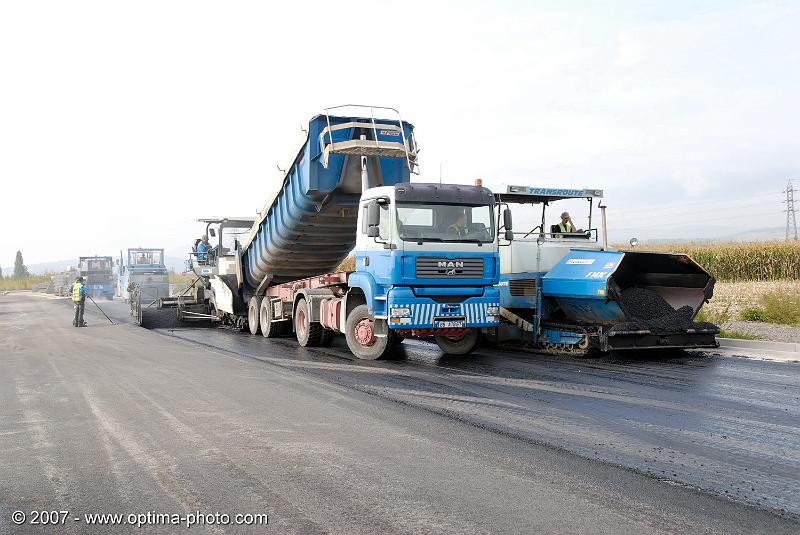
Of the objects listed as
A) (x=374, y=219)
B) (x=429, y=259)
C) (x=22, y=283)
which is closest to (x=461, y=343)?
(x=429, y=259)

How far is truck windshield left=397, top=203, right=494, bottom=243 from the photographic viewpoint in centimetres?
1079

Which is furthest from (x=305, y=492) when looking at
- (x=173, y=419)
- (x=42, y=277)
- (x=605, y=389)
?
(x=42, y=277)

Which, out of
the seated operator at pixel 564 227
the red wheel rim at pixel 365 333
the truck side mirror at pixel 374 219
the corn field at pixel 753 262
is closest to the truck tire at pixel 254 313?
the red wheel rim at pixel 365 333

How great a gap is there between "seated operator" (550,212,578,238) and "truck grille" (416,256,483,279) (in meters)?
2.73

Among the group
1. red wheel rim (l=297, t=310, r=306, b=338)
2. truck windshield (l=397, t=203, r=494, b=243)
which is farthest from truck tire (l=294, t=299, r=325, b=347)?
truck windshield (l=397, t=203, r=494, b=243)

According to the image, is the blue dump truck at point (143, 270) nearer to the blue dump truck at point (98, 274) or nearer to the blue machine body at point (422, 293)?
the blue dump truck at point (98, 274)

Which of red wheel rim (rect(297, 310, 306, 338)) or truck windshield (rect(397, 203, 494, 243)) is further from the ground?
truck windshield (rect(397, 203, 494, 243))

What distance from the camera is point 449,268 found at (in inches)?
428

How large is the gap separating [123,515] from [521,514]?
2368 millimetres

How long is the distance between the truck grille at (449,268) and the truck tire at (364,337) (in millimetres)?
1242

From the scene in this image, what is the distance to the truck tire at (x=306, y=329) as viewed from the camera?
13.5m

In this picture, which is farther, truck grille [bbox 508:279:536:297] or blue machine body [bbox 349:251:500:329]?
truck grille [bbox 508:279:536:297]

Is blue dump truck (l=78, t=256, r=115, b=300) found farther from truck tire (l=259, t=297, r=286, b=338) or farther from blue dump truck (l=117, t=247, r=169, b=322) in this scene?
truck tire (l=259, t=297, r=286, b=338)

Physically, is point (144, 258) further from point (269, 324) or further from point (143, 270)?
point (269, 324)
